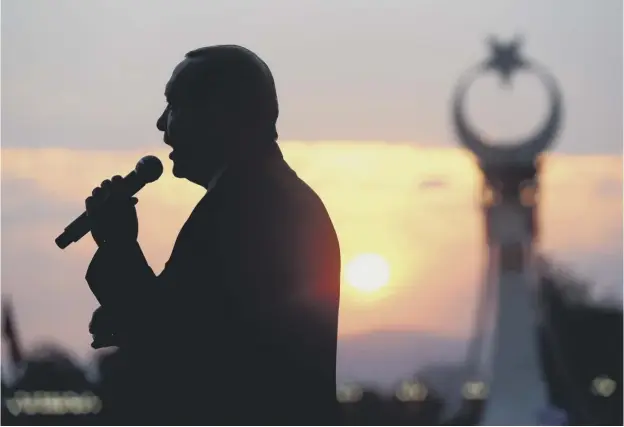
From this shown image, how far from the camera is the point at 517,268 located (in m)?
34.5

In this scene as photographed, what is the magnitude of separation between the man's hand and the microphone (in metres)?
0.03

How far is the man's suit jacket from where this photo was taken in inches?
165

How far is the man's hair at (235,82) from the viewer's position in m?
4.35

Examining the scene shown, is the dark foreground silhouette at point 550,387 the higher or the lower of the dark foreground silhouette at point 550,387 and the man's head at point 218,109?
the higher

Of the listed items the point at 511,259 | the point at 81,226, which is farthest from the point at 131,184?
the point at 511,259

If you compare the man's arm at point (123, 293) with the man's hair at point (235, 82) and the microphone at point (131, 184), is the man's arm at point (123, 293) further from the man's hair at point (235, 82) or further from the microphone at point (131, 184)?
the man's hair at point (235, 82)

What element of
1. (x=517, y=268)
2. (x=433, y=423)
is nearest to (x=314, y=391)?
(x=433, y=423)

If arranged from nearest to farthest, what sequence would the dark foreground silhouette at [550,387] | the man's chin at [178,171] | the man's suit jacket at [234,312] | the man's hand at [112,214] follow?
the man's suit jacket at [234,312] → the man's hand at [112,214] → the man's chin at [178,171] → the dark foreground silhouette at [550,387]

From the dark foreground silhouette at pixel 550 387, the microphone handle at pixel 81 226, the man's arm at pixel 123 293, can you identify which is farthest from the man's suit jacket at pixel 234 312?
the dark foreground silhouette at pixel 550 387

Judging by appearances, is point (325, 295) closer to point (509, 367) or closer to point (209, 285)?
point (209, 285)

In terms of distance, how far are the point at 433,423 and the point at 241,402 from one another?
28359mm

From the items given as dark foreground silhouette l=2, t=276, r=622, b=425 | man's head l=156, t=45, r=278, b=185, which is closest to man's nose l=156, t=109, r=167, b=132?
man's head l=156, t=45, r=278, b=185

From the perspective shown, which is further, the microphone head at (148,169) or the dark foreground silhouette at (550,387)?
the dark foreground silhouette at (550,387)

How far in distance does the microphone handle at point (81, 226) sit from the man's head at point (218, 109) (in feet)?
0.40
